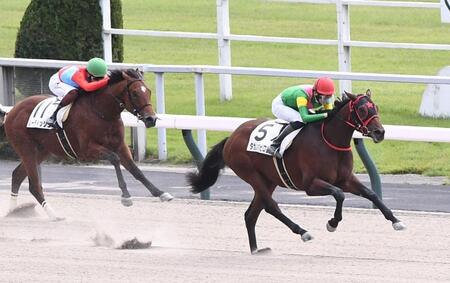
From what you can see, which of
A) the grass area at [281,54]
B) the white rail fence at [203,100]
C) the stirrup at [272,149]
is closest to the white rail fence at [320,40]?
the grass area at [281,54]

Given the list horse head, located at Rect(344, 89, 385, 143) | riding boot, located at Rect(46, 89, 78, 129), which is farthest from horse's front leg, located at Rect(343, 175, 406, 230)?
riding boot, located at Rect(46, 89, 78, 129)

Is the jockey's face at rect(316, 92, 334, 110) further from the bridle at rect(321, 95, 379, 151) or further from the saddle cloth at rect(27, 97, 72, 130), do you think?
the saddle cloth at rect(27, 97, 72, 130)

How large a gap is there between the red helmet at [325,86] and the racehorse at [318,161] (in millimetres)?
108

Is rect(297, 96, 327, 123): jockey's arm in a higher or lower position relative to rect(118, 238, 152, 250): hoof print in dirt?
higher

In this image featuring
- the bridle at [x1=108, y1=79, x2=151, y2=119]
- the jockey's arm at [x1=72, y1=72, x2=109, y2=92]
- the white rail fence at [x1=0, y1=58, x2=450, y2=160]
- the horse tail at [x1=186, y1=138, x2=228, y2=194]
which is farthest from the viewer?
the white rail fence at [x1=0, y1=58, x2=450, y2=160]

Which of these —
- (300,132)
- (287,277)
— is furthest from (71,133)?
(287,277)

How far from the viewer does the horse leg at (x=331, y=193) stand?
10930mm

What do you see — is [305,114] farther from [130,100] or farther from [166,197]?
[130,100]

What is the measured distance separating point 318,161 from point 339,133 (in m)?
0.26

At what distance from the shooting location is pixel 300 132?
11.6 meters

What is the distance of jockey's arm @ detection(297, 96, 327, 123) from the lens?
37.5ft

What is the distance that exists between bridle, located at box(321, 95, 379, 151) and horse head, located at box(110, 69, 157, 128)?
171 centimetres

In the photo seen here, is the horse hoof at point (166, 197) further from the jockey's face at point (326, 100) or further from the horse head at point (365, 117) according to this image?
the horse head at point (365, 117)

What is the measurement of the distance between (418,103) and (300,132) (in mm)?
7618
